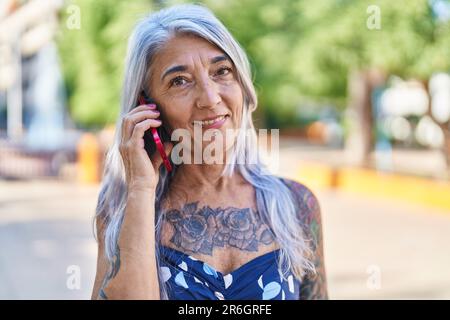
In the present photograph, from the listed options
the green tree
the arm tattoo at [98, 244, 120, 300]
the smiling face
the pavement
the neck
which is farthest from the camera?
the green tree

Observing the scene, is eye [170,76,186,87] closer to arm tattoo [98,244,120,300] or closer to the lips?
the lips

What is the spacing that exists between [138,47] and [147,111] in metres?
0.16

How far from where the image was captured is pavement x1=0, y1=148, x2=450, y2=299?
5309mm

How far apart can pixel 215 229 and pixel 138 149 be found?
0.28 m

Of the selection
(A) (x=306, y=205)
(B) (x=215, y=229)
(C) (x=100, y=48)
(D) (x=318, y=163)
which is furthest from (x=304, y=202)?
(C) (x=100, y=48)

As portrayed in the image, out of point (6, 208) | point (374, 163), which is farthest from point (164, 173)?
point (374, 163)

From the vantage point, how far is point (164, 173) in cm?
147

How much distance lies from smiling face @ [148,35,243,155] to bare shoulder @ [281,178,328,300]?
298 millimetres

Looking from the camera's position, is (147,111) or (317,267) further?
(317,267)

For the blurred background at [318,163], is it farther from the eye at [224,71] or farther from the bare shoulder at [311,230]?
the bare shoulder at [311,230]

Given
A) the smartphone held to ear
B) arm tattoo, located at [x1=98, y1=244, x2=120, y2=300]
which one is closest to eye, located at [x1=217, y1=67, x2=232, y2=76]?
the smartphone held to ear

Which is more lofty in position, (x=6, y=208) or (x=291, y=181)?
(x=6, y=208)

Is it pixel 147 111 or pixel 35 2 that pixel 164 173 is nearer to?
pixel 147 111
